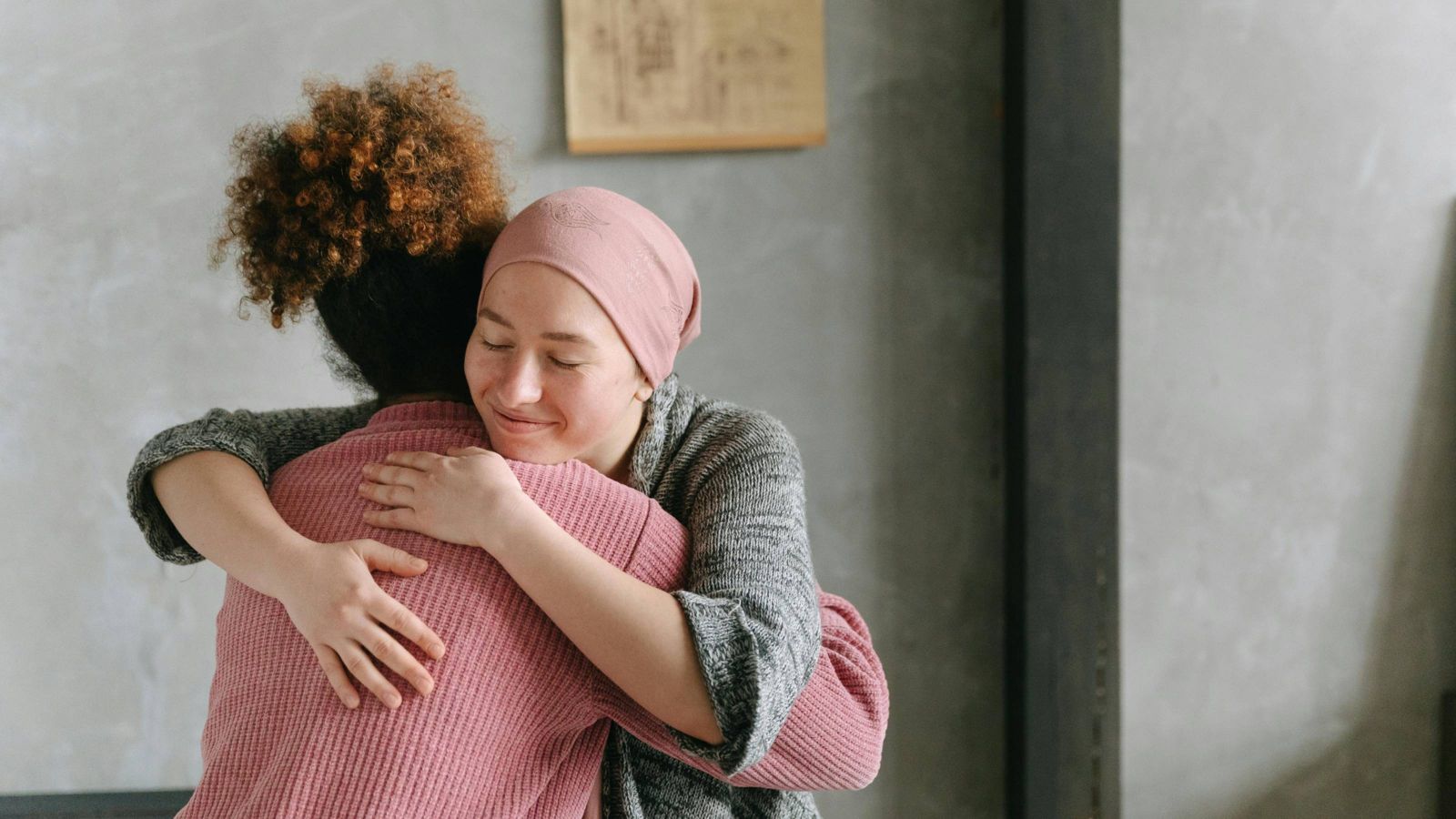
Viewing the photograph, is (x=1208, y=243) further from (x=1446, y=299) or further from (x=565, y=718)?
(x=565, y=718)

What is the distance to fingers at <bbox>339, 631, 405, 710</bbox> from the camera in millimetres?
818

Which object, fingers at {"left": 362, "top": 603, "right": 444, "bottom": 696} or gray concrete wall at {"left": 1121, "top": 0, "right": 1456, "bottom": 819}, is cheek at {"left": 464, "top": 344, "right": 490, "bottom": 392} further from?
gray concrete wall at {"left": 1121, "top": 0, "right": 1456, "bottom": 819}

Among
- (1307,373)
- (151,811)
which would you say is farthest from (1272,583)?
(151,811)

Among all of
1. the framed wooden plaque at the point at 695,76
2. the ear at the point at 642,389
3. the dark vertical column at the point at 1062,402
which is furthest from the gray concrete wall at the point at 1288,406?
the ear at the point at 642,389

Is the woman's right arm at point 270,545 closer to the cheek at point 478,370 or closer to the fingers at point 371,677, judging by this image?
the fingers at point 371,677

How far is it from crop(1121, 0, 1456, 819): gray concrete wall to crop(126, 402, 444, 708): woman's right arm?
1.44 meters

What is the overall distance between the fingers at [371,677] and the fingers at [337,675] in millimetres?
15

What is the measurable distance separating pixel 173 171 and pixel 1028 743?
5.93ft

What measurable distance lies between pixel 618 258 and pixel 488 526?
30 cm

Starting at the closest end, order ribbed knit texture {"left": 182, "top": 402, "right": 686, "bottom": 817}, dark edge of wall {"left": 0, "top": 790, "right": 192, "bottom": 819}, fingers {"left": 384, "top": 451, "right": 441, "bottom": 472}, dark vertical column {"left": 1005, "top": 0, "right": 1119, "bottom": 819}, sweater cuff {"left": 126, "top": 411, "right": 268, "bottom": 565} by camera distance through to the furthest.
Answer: ribbed knit texture {"left": 182, "top": 402, "right": 686, "bottom": 817}, fingers {"left": 384, "top": 451, "right": 441, "bottom": 472}, sweater cuff {"left": 126, "top": 411, "right": 268, "bottom": 565}, dark vertical column {"left": 1005, "top": 0, "right": 1119, "bottom": 819}, dark edge of wall {"left": 0, "top": 790, "right": 192, "bottom": 819}

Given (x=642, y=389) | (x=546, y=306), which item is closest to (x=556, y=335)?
(x=546, y=306)

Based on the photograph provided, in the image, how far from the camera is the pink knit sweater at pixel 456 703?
32.1 inches

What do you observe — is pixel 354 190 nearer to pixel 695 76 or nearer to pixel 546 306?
pixel 546 306

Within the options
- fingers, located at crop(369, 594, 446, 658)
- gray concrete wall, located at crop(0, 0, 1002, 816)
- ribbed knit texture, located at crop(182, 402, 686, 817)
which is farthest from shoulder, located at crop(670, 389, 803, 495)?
gray concrete wall, located at crop(0, 0, 1002, 816)
